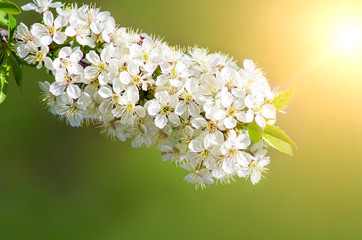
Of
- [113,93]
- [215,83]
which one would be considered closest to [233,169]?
[215,83]

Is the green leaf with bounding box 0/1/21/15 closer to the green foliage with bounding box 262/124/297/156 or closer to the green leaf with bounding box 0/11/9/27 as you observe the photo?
the green leaf with bounding box 0/11/9/27

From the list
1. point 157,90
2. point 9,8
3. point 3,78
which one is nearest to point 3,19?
point 9,8

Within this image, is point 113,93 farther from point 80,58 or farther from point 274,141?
point 274,141

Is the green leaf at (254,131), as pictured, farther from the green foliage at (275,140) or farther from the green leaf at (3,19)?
the green leaf at (3,19)

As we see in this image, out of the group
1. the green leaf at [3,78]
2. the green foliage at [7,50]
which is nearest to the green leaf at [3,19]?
the green foliage at [7,50]

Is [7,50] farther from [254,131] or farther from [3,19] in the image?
[254,131]

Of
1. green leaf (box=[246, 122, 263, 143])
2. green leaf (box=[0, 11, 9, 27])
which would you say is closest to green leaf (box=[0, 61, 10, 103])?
green leaf (box=[0, 11, 9, 27])

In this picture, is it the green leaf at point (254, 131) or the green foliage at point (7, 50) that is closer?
the green leaf at point (254, 131)

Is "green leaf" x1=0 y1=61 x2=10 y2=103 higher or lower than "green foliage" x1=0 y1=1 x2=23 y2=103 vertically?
lower
